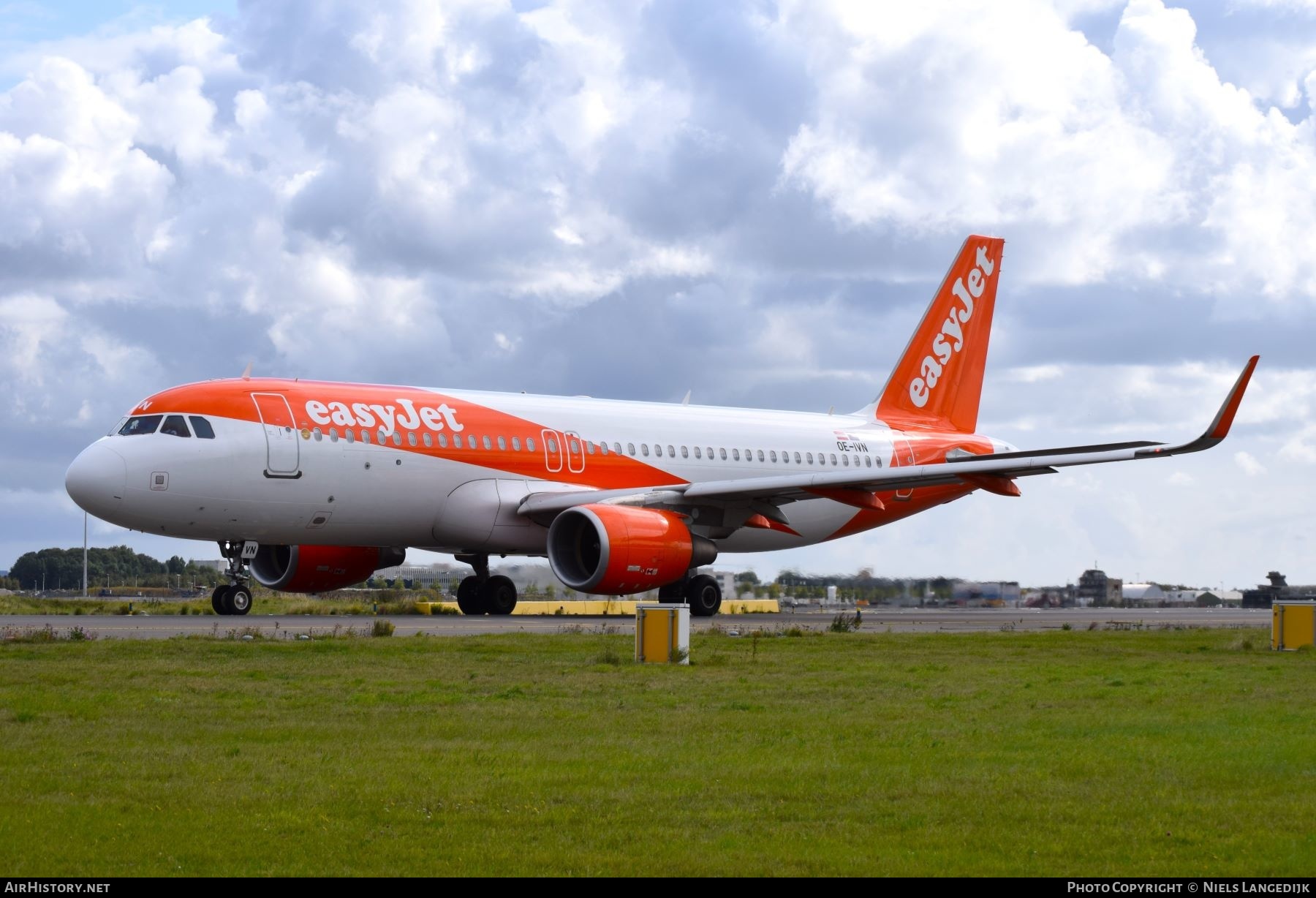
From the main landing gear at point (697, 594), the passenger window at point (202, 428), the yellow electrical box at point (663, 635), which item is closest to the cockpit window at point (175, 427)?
the passenger window at point (202, 428)

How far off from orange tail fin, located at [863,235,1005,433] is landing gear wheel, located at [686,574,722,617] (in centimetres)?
852

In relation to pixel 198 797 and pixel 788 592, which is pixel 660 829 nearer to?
pixel 198 797

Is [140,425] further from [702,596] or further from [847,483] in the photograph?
[847,483]

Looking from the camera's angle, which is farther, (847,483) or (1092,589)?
(1092,589)

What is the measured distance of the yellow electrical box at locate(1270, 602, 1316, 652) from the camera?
21.9 m

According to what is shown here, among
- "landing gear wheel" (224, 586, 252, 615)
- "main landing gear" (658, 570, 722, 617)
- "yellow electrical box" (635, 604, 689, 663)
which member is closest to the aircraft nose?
"landing gear wheel" (224, 586, 252, 615)

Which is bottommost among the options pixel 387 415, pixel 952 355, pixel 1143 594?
pixel 1143 594

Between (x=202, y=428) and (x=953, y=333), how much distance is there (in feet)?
65.2

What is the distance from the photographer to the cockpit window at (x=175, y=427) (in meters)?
24.7

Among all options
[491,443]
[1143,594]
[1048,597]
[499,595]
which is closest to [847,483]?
[491,443]

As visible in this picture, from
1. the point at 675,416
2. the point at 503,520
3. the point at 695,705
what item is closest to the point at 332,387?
the point at 503,520

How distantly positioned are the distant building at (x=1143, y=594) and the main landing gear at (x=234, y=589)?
150ft

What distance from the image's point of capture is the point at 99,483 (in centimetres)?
2414

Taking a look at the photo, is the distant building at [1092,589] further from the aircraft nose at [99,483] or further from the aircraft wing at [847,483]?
the aircraft nose at [99,483]
